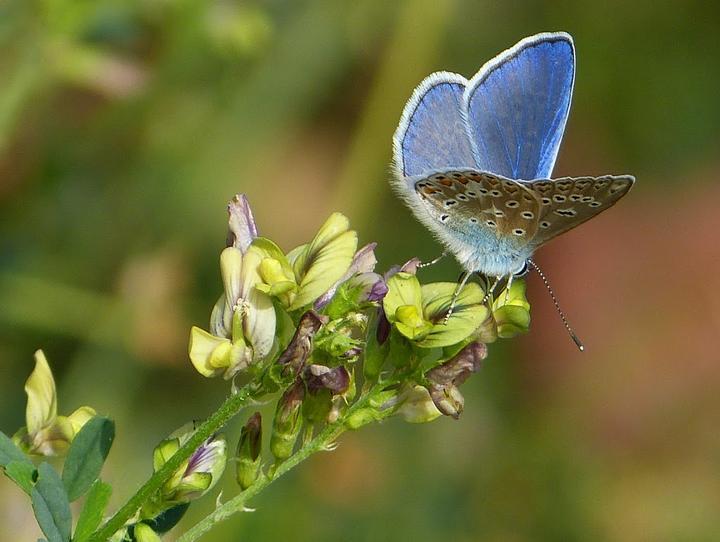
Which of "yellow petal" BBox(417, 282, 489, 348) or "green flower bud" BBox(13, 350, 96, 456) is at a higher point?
"yellow petal" BBox(417, 282, 489, 348)

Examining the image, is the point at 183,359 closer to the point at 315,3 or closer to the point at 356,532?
the point at 356,532

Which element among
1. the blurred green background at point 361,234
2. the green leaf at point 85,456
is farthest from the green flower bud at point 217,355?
the blurred green background at point 361,234

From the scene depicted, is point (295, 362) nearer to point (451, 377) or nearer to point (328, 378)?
point (328, 378)

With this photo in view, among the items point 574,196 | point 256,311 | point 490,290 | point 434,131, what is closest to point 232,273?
point 256,311

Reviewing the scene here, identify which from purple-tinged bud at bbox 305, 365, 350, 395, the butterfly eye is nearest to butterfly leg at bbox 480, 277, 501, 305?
the butterfly eye

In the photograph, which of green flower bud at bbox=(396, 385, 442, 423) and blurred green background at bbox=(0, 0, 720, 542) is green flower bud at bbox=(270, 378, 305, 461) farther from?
blurred green background at bbox=(0, 0, 720, 542)

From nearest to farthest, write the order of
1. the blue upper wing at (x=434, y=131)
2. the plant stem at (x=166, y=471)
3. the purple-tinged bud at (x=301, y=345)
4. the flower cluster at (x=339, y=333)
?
the plant stem at (x=166, y=471)
the purple-tinged bud at (x=301, y=345)
the flower cluster at (x=339, y=333)
the blue upper wing at (x=434, y=131)

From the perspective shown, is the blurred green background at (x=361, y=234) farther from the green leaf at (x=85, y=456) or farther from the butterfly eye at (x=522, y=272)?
the butterfly eye at (x=522, y=272)
